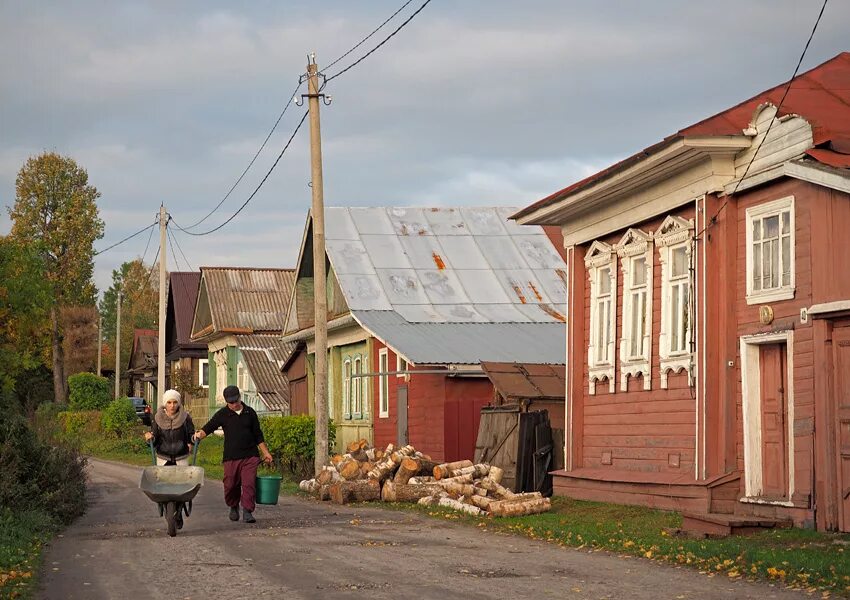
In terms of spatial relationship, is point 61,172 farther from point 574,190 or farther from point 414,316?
point 574,190

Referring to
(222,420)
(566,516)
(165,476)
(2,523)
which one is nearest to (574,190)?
(566,516)

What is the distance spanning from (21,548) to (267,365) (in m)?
39.7

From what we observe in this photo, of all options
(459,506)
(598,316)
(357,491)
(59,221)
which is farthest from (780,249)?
(59,221)

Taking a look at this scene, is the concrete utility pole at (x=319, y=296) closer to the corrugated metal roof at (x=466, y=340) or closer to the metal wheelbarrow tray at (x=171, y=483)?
the corrugated metal roof at (x=466, y=340)

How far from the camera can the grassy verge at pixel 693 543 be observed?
11820mm

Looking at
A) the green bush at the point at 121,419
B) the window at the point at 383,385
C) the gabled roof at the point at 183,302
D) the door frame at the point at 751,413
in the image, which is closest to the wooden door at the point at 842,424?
the door frame at the point at 751,413

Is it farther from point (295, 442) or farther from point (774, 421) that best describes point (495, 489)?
point (295, 442)

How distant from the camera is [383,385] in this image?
3425cm

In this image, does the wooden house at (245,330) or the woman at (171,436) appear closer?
the woman at (171,436)

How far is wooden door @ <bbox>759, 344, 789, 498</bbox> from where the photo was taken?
16.9m

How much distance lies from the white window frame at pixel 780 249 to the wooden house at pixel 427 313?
12.6m

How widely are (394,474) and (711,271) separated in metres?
7.99

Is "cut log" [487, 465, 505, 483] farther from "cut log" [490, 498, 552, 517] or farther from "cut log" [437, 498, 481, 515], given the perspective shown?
"cut log" [490, 498, 552, 517]

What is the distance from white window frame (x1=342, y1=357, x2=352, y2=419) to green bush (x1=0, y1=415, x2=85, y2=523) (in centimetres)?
1854
